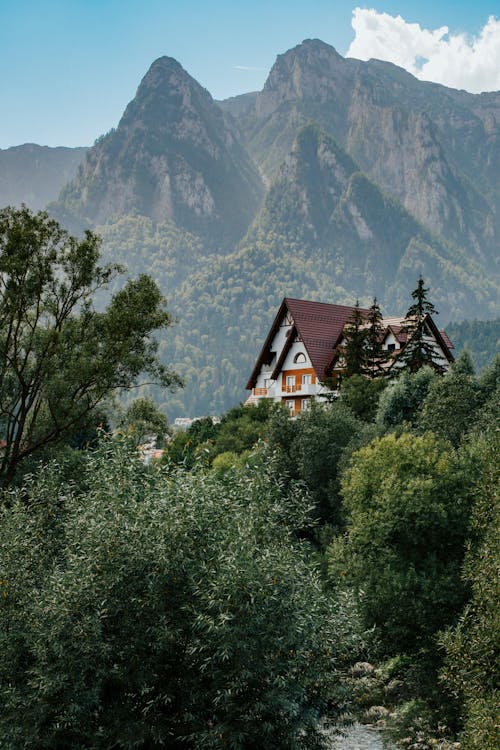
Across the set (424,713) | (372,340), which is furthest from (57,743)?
(372,340)

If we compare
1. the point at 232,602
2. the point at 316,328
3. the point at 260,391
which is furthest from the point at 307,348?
the point at 232,602

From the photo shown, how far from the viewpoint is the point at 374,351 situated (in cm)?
5325

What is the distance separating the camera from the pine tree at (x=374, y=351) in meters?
53.1

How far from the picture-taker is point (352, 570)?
28.0 m

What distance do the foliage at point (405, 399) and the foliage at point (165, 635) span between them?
80.9ft

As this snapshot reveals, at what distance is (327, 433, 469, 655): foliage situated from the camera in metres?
26.0

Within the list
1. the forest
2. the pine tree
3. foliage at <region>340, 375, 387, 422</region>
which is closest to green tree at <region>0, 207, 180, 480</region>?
the forest

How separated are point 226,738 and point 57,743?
3676 millimetres

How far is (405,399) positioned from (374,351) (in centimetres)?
1067

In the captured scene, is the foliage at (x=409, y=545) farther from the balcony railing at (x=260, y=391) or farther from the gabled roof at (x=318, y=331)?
the balcony railing at (x=260, y=391)

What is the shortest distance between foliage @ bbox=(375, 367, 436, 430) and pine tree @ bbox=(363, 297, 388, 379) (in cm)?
930

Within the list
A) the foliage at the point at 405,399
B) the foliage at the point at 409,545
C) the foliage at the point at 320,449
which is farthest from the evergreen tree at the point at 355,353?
the foliage at the point at 409,545

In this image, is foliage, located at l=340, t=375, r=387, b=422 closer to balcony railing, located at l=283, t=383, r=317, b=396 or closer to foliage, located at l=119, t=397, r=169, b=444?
balcony railing, located at l=283, t=383, r=317, b=396

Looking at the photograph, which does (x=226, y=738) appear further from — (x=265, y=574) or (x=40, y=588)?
(x=40, y=588)
